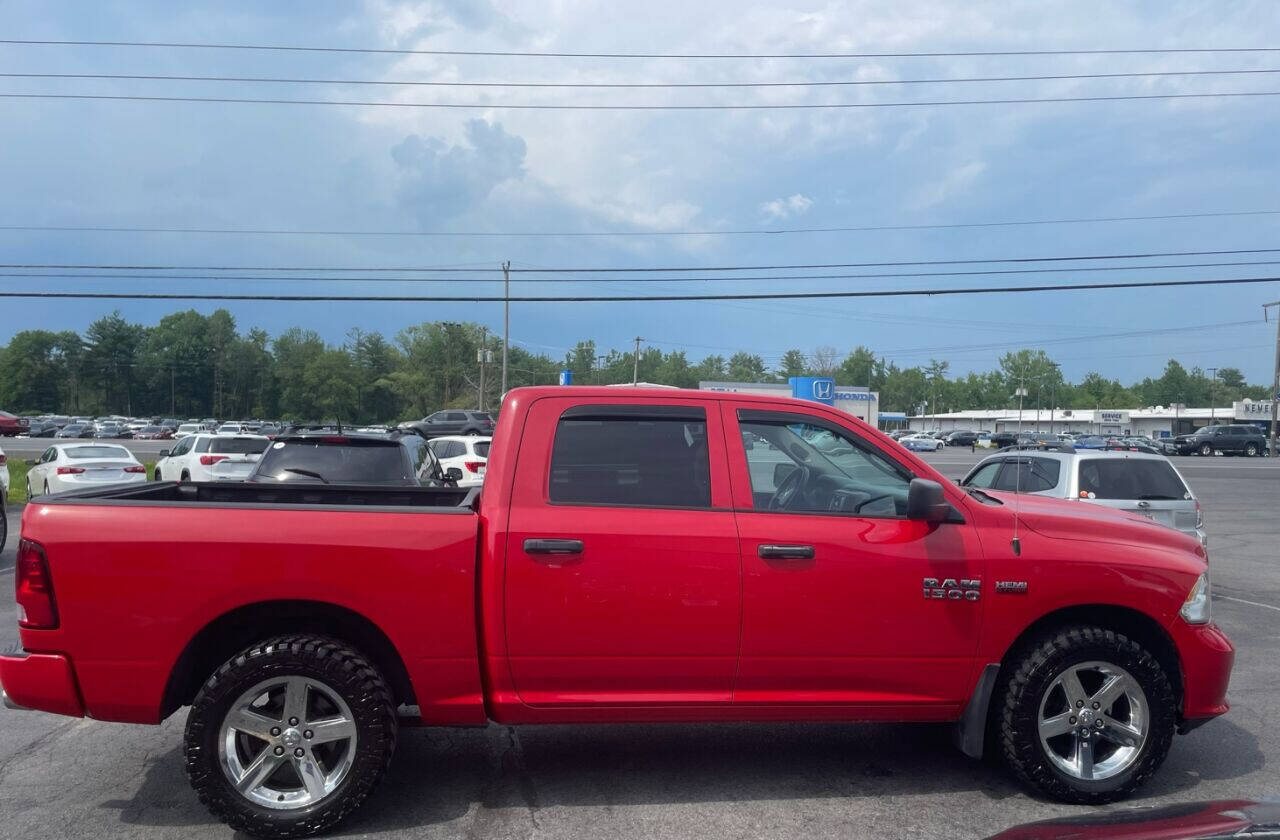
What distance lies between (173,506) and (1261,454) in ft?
217

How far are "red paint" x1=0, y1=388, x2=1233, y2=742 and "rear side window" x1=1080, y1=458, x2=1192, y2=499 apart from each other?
595 centimetres

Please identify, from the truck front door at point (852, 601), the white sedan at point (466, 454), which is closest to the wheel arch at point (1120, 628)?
the truck front door at point (852, 601)

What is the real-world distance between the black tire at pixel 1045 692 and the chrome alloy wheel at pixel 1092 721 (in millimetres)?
24

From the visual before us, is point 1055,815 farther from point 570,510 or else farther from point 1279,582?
point 1279,582

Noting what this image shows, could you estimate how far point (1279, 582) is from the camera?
11.4 meters

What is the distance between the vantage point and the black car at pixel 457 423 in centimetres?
4297

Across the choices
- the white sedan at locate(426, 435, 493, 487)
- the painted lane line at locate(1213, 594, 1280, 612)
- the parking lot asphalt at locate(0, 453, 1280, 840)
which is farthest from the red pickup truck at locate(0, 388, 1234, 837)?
the white sedan at locate(426, 435, 493, 487)

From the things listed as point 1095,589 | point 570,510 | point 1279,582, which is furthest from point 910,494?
point 1279,582

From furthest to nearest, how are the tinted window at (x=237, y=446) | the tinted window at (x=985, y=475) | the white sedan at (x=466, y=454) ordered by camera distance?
the tinted window at (x=237, y=446) → the white sedan at (x=466, y=454) → the tinted window at (x=985, y=475)

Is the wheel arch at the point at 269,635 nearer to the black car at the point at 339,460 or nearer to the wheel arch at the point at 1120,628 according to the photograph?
the wheel arch at the point at 1120,628

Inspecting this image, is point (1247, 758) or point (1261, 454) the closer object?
point (1247, 758)

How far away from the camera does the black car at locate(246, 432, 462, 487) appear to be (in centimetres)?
927

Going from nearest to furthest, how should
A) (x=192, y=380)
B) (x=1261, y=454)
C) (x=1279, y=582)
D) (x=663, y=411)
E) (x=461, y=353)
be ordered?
(x=663, y=411), (x=1279, y=582), (x=1261, y=454), (x=461, y=353), (x=192, y=380)

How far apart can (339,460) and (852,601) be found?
21.6ft
